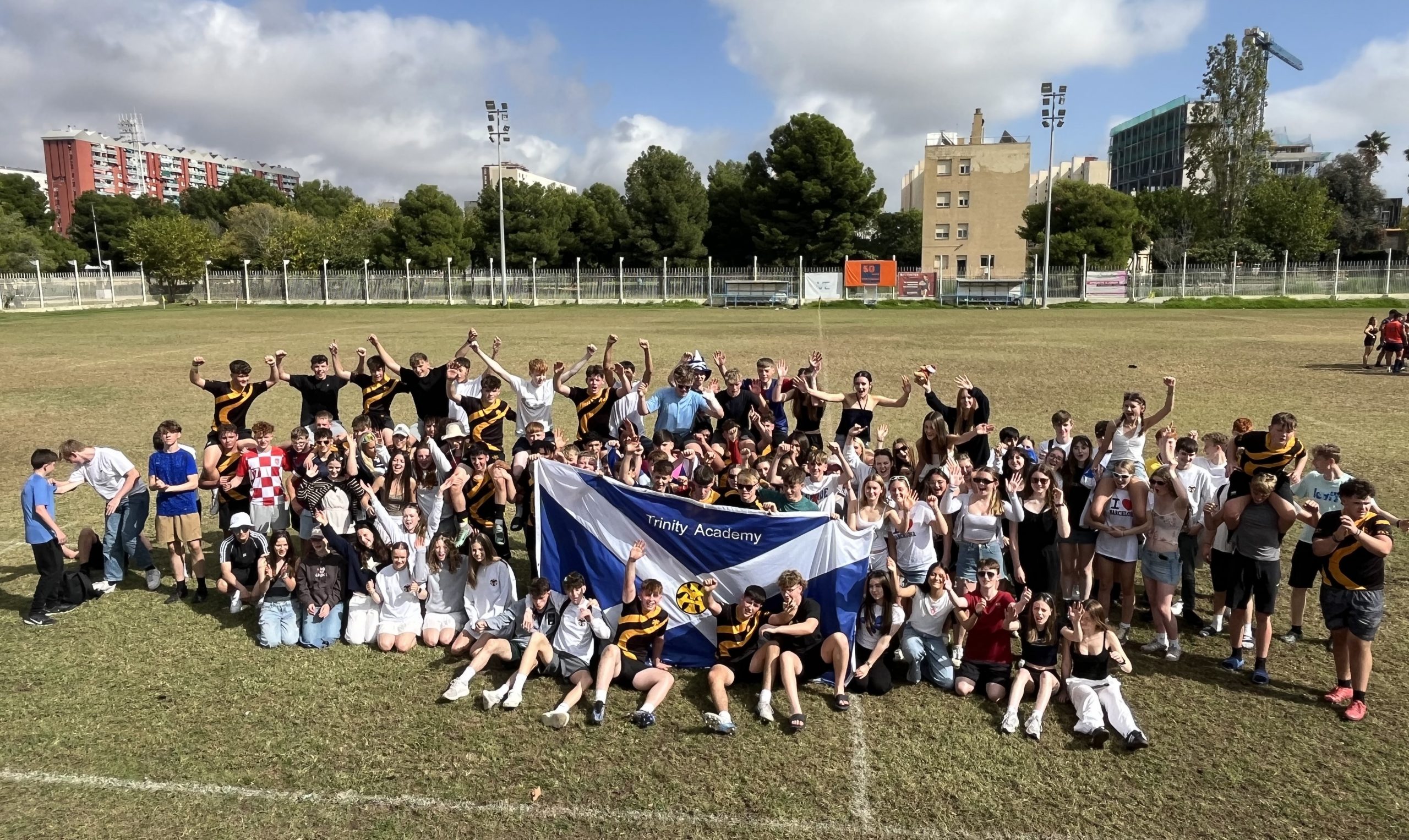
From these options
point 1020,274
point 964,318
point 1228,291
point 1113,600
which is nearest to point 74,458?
point 1113,600

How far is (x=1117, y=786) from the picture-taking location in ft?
18.3

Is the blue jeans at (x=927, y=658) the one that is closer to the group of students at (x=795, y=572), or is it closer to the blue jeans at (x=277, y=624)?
the group of students at (x=795, y=572)

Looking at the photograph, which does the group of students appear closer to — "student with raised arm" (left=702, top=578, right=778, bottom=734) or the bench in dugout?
"student with raised arm" (left=702, top=578, right=778, bottom=734)

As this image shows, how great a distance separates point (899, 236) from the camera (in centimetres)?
8281

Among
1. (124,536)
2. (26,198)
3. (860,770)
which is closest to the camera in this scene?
(860,770)

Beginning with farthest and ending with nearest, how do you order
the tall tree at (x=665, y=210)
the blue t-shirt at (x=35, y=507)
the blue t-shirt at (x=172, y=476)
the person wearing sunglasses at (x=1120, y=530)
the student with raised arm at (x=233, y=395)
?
1. the tall tree at (x=665, y=210)
2. the student with raised arm at (x=233, y=395)
3. the blue t-shirt at (x=172, y=476)
4. the blue t-shirt at (x=35, y=507)
5. the person wearing sunglasses at (x=1120, y=530)

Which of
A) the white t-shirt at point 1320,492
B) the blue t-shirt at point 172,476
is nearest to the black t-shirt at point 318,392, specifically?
the blue t-shirt at point 172,476

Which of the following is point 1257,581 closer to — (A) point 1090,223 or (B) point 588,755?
(B) point 588,755

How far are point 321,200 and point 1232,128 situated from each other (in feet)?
313

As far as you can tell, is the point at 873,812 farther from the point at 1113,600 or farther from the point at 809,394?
the point at 809,394

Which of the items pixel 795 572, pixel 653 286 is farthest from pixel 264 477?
pixel 653 286

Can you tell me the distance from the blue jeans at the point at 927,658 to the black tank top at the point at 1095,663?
96 cm

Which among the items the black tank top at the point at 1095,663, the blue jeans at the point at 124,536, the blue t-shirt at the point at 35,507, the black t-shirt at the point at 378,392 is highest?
the black t-shirt at the point at 378,392

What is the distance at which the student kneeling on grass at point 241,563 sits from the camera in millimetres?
8266
